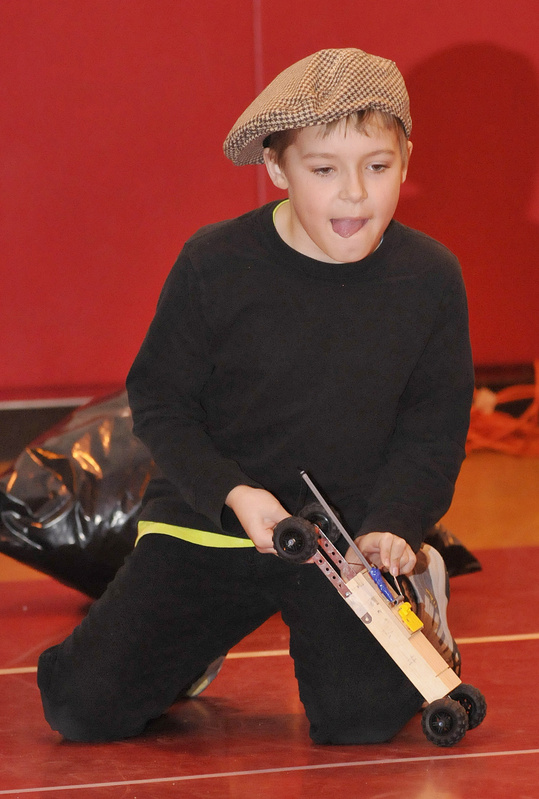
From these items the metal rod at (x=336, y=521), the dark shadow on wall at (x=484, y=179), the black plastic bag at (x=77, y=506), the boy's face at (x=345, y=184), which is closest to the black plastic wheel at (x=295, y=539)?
the metal rod at (x=336, y=521)

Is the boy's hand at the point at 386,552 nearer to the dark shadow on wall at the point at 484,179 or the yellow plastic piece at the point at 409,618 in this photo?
the yellow plastic piece at the point at 409,618

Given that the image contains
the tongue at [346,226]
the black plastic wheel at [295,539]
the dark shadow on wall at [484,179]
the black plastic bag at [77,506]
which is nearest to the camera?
the black plastic wheel at [295,539]

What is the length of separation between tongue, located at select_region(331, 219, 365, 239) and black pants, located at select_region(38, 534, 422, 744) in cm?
33

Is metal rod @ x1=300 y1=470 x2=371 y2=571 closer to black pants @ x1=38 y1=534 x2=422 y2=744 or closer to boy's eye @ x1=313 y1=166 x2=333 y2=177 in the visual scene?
black pants @ x1=38 y1=534 x2=422 y2=744

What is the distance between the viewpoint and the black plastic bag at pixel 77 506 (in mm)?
1400

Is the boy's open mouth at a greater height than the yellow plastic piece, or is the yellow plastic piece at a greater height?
the boy's open mouth

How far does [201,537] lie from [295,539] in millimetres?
205

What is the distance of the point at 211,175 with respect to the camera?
2461mm

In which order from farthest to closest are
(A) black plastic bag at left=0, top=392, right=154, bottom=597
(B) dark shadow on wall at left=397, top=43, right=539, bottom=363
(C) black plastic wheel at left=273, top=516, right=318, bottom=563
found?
(B) dark shadow on wall at left=397, top=43, right=539, bottom=363 < (A) black plastic bag at left=0, top=392, right=154, bottom=597 < (C) black plastic wheel at left=273, top=516, right=318, bottom=563

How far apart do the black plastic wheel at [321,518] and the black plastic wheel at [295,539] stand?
57 mm

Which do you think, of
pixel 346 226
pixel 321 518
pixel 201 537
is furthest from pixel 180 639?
pixel 346 226

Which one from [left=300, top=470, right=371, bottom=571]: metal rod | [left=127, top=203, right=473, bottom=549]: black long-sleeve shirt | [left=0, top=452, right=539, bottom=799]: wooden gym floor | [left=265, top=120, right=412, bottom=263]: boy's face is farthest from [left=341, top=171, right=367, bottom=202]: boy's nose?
[left=0, top=452, right=539, bottom=799]: wooden gym floor

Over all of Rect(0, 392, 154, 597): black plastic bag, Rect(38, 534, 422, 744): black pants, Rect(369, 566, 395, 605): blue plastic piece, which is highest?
Rect(369, 566, 395, 605): blue plastic piece

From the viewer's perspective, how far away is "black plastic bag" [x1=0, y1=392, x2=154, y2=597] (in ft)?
4.59
